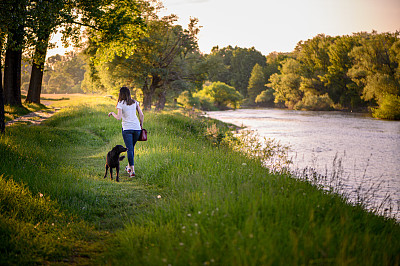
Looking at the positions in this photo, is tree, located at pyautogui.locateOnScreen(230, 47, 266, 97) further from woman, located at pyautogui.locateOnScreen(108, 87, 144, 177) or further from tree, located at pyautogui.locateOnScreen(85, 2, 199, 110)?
woman, located at pyautogui.locateOnScreen(108, 87, 144, 177)

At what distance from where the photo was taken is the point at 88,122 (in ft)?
60.5

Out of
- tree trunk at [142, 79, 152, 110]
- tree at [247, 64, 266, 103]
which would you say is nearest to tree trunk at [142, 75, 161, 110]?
tree trunk at [142, 79, 152, 110]

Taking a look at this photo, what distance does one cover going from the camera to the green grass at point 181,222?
11.2 ft

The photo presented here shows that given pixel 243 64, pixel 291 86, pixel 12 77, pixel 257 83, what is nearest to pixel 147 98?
pixel 12 77

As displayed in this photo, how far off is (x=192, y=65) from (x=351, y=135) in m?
20.5

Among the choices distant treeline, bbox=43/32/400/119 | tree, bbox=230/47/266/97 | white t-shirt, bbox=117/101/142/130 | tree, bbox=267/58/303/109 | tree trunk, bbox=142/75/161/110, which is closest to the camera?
white t-shirt, bbox=117/101/142/130

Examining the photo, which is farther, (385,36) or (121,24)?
(385,36)

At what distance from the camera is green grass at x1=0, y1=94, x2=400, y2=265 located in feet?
11.2

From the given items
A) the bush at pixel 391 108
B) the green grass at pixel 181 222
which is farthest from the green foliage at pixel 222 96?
the green grass at pixel 181 222

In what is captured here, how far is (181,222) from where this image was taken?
434 cm

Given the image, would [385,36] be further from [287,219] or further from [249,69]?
[249,69]

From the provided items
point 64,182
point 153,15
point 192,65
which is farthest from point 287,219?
point 192,65

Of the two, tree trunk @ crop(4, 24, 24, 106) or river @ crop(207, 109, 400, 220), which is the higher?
tree trunk @ crop(4, 24, 24, 106)

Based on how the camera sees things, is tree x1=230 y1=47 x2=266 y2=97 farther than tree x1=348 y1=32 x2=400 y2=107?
Yes
